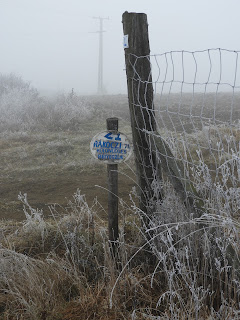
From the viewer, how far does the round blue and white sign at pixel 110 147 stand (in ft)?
8.88

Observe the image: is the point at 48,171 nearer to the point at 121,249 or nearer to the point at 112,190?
the point at 112,190

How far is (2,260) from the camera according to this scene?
2.60 m

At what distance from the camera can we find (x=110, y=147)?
108 inches

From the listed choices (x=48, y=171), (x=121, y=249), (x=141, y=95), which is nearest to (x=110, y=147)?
(x=141, y=95)

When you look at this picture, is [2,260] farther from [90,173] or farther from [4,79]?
[4,79]

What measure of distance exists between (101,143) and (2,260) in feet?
3.80

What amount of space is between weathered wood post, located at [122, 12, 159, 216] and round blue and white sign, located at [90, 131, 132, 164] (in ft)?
0.33

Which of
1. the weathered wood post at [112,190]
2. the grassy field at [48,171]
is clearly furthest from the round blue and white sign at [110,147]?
the grassy field at [48,171]

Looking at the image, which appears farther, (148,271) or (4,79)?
(4,79)

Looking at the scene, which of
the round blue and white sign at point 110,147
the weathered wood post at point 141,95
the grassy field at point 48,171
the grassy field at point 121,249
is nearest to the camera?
the grassy field at point 121,249

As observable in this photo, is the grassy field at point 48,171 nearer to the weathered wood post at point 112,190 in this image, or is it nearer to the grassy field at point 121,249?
the grassy field at point 121,249

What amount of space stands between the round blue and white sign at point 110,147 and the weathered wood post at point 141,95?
0.10 meters

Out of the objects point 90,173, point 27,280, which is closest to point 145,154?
point 27,280

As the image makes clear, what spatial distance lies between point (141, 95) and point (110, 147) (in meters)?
0.47
